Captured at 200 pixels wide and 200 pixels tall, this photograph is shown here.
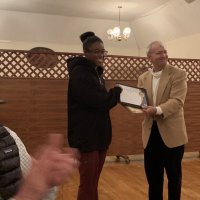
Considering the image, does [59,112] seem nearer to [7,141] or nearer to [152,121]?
[152,121]

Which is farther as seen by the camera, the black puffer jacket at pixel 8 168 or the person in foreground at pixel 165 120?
the person in foreground at pixel 165 120

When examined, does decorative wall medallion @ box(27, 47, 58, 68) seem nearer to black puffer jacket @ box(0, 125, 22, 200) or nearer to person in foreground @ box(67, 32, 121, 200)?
person in foreground @ box(67, 32, 121, 200)

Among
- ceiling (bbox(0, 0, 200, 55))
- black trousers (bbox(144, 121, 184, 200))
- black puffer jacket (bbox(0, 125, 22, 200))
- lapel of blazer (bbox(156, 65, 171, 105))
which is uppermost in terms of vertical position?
ceiling (bbox(0, 0, 200, 55))

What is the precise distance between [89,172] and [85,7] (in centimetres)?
543

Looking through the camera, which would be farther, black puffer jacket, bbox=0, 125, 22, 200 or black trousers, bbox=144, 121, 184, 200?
black trousers, bbox=144, 121, 184, 200

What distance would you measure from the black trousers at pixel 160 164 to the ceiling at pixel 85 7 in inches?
182

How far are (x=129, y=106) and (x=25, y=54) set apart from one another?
2.30 m

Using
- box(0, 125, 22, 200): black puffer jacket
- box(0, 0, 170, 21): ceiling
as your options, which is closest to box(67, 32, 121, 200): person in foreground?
box(0, 125, 22, 200): black puffer jacket

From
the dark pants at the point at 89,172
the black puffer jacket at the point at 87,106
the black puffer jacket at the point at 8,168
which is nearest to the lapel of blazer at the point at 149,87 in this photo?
the black puffer jacket at the point at 87,106

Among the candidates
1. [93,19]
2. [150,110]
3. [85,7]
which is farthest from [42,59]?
[93,19]

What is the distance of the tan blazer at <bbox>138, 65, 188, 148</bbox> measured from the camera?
2168mm

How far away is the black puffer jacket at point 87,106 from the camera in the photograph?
1.89 m

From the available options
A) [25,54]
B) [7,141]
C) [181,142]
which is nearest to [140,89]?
[181,142]

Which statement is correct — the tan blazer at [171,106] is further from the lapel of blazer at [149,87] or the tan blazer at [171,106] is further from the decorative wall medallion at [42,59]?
the decorative wall medallion at [42,59]
